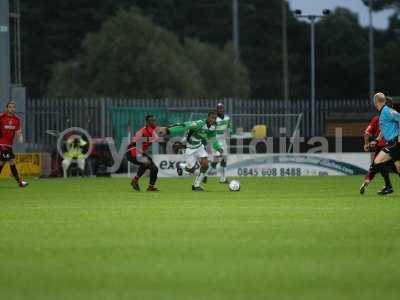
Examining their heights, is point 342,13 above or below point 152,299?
above

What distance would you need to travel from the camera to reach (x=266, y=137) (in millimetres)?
40812

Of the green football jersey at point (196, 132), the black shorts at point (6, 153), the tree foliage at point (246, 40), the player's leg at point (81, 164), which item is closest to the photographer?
the green football jersey at point (196, 132)

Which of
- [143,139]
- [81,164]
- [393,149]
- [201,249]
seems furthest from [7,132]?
[201,249]

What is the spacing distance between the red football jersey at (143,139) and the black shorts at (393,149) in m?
6.89

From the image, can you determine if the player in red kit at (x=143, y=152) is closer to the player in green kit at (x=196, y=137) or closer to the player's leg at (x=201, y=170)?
the player in green kit at (x=196, y=137)

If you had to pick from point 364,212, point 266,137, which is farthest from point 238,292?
point 266,137

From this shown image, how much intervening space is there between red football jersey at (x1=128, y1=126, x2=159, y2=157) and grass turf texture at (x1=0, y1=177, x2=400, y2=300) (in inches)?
224

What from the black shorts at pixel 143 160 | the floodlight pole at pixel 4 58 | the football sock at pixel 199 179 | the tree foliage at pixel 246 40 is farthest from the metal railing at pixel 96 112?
the tree foliage at pixel 246 40

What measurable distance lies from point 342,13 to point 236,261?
105391 mm

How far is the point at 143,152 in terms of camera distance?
30.2 m

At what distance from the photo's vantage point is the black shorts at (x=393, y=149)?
25.0 m

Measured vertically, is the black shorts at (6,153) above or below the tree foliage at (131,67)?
below

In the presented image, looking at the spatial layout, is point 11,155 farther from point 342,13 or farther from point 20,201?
point 342,13

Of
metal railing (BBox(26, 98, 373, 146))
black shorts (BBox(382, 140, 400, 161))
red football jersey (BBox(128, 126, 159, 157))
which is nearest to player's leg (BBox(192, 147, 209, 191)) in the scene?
red football jersey (BBox(128, 126, 159, 157))
